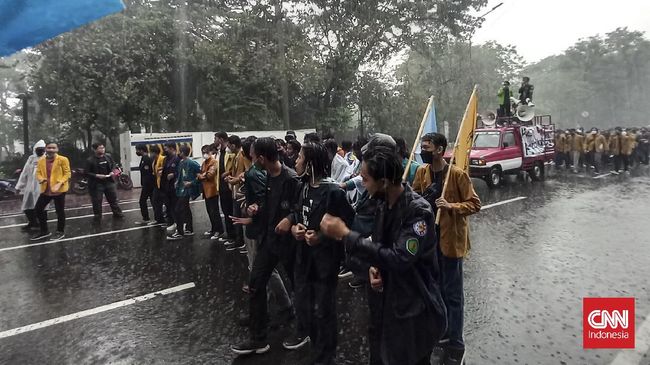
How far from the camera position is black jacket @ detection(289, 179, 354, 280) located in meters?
2.99

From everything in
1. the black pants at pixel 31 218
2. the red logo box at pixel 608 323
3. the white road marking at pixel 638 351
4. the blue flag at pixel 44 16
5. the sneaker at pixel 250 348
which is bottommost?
the white road marking at pixel 638 351

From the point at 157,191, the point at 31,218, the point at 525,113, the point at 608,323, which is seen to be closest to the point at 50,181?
the point at 31,218

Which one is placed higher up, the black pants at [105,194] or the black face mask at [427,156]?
the black face mask at [427,156]

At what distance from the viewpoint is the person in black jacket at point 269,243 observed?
3.48 metres

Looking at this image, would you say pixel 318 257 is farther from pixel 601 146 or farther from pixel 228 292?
pixel 601 146

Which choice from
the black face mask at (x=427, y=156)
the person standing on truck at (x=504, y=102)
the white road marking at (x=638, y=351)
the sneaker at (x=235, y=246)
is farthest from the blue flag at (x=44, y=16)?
the person standing on truck at (x=504, y=102)

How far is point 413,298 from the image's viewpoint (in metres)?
2.15

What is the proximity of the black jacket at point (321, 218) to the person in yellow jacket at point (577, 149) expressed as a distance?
56.0 ft

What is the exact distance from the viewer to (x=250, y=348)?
3484 mm

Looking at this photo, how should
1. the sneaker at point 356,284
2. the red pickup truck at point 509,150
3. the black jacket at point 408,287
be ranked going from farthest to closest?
the red pickup truck at point 509,150 → the sneaker at point 356,284 → the black jacket at point 408,287

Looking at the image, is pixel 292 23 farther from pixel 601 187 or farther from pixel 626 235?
pixel 626 235

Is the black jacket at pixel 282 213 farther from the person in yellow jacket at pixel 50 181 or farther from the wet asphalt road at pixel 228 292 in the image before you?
the person in yellow jacket at pixel 50 181

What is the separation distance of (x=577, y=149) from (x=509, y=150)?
5.90 metres

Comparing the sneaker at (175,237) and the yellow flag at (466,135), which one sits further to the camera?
the sneaker at (175,237)
